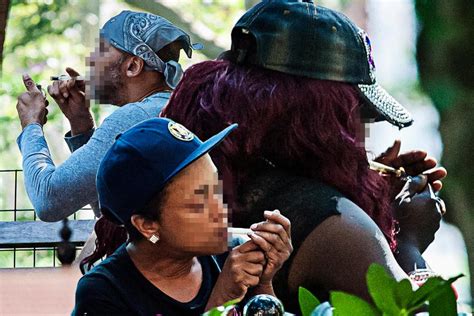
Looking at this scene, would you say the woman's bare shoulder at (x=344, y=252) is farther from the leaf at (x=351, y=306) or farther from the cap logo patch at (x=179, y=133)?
the leaf at (x=351, y=306)

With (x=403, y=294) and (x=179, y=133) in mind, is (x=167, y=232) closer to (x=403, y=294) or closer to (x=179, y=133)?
(x=179, y=133)

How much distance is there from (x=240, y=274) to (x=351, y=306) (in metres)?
1.07

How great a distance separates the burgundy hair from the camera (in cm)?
326

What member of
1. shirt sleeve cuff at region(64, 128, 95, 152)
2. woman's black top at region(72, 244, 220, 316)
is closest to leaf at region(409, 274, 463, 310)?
woman's black top at region(72, 244, 220, 316)

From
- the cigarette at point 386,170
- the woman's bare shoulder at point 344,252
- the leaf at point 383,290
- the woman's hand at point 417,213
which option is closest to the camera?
the leaf at point 383,290

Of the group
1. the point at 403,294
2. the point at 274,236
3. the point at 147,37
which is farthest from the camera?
the point at 147,37

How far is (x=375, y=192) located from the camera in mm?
3318

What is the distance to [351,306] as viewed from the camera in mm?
1704

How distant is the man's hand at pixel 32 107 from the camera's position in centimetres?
431

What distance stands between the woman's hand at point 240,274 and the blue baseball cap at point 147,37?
1.53 metres

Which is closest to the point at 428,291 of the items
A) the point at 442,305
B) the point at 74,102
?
the point at 442,305

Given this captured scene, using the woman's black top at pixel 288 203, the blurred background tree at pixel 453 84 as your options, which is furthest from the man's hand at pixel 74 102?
the blurred background tree at pixel 453 84

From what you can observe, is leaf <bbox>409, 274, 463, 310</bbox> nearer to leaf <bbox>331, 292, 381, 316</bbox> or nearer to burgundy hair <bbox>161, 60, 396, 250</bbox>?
leaf <bbox>331, 292, 381, 316</bbox>

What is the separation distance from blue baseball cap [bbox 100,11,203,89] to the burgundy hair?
0.96 meters
